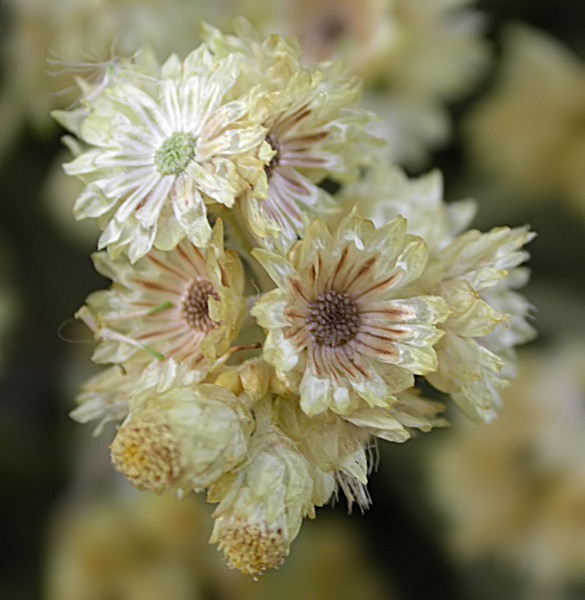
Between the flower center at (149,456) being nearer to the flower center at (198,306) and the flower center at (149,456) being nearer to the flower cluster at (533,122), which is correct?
the flower center at (198,306)

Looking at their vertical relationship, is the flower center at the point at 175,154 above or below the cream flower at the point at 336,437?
above

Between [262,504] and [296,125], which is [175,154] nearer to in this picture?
[296,125]

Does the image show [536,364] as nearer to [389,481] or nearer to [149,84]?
[389,481]

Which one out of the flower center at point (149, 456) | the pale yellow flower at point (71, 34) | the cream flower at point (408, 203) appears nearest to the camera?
the flower center at point (149, 456)

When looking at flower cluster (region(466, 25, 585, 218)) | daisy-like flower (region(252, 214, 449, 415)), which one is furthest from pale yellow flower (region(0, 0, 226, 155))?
daisy-like flower (region(252, 214, 449, 415))

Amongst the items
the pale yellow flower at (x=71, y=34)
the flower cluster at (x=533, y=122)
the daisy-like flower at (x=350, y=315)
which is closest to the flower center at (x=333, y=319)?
the daisy-like flower at (x=350, y=315)

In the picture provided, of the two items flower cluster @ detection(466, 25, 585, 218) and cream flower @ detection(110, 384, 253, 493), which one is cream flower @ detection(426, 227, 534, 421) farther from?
flower cluster @ detection(466, 25, 585, 218)

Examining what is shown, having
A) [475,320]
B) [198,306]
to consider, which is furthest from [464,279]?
[198,306]

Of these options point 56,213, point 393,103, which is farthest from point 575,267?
point 56,213
